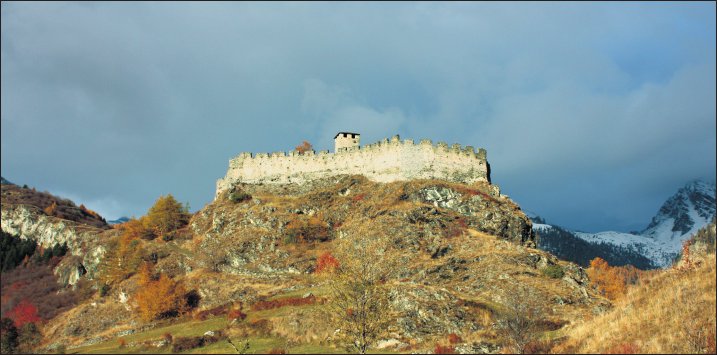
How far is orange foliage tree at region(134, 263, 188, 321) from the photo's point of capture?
2835 inches

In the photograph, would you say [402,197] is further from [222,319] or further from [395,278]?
[222,319]

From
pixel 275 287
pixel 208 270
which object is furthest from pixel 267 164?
pixel 275 287

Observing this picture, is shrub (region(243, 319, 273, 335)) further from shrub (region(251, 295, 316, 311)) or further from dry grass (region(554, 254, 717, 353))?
dry grass (region(554, 254, 717, 353))

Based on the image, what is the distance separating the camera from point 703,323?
2462 centimetres

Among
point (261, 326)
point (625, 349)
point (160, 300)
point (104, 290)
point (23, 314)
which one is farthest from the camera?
point (23, 314)

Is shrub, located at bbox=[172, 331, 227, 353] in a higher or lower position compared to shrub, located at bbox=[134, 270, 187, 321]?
lower

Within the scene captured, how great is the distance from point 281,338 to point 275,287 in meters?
23.4

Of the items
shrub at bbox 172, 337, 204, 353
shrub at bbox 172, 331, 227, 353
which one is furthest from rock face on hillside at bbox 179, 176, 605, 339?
shrub at bbox 172, 337, 204, 353

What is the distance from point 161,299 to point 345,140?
47.0 m

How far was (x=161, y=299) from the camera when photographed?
7319 cm

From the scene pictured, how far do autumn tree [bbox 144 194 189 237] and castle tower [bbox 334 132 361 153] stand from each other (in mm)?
36165

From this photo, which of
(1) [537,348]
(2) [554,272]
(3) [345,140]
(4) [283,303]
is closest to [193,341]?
(4) [283,303]

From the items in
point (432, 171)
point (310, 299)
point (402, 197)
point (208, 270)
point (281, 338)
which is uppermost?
point (432, 171)

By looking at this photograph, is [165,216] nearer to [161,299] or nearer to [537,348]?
[161,299]
